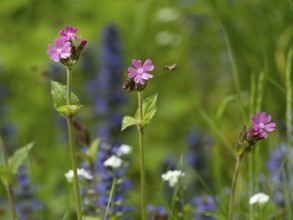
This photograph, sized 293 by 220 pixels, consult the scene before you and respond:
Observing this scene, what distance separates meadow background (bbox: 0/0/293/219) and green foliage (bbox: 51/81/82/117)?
1330mm

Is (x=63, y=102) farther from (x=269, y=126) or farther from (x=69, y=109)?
(x=269, y=126)

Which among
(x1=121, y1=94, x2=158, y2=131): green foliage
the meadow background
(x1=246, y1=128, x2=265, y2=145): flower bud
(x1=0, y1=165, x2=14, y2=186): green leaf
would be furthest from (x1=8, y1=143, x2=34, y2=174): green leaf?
the meadow background

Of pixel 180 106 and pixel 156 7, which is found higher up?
pixel 156 7

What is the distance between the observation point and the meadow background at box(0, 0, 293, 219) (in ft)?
9.61

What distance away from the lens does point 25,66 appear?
12.1 ft

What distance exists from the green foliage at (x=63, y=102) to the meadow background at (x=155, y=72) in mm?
1330

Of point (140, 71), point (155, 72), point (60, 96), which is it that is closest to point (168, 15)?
point (155, 72)

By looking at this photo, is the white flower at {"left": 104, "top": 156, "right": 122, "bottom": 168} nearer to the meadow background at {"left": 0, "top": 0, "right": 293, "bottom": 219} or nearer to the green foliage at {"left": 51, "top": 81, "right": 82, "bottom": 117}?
the green foliage at {"left": 51, "top": 81, "right": 82, "bottom": 117}

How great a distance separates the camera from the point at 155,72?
392cm

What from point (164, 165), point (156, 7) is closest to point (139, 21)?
point (164, 165)

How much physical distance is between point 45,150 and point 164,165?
124cm

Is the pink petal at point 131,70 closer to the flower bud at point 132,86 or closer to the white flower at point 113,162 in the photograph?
the flower bud at point 132,86

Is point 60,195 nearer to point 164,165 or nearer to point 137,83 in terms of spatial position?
point 164,165

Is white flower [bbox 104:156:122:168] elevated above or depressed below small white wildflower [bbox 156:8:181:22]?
below
